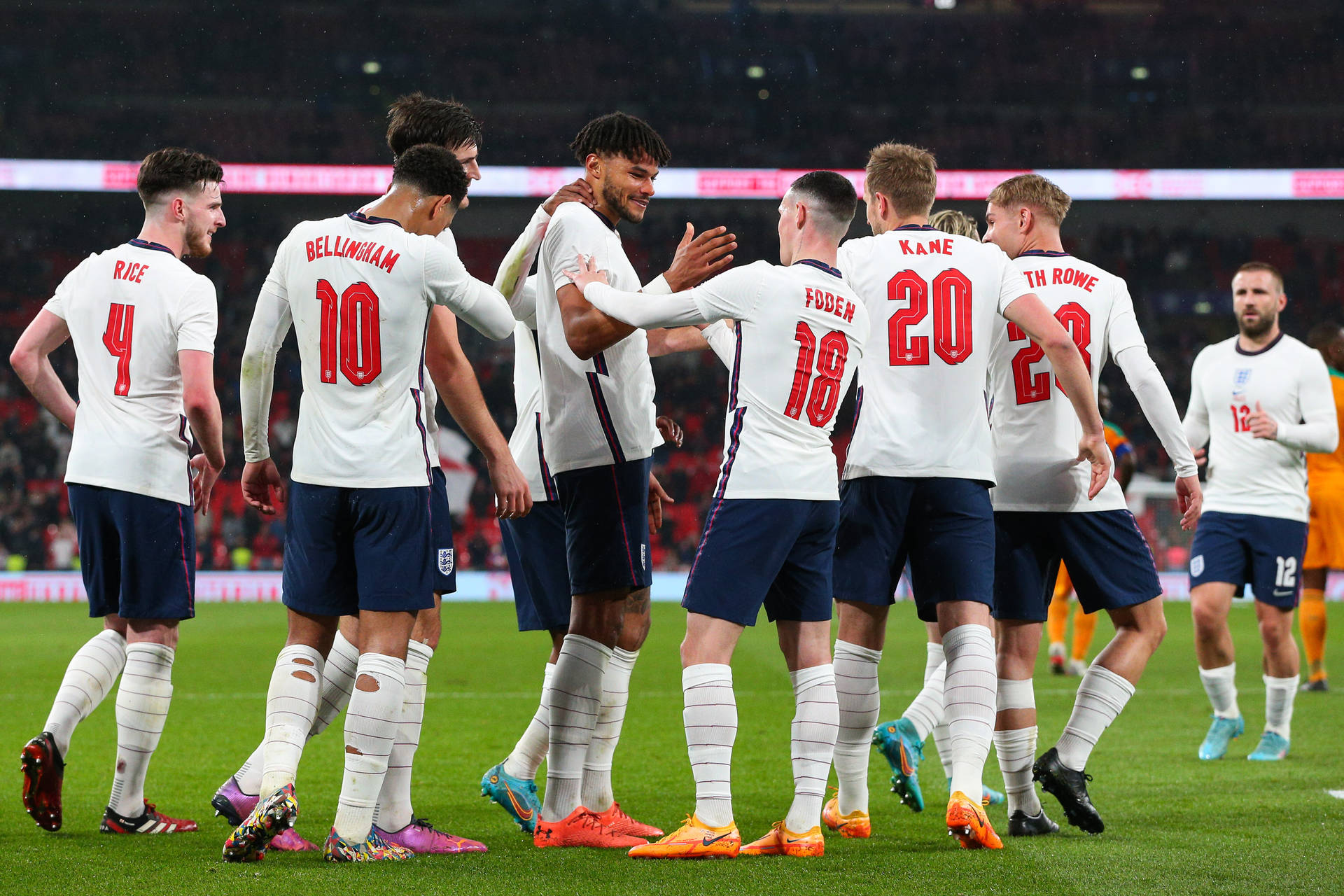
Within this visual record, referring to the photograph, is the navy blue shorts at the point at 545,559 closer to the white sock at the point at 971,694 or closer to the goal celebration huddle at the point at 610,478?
the goal celebration huddle at the point at 610,478

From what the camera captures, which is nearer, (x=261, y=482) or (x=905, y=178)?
(x=261, y=482)

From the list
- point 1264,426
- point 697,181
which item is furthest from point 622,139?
point 697,181

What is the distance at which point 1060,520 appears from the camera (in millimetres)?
4543

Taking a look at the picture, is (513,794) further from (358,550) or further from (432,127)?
(432,127)

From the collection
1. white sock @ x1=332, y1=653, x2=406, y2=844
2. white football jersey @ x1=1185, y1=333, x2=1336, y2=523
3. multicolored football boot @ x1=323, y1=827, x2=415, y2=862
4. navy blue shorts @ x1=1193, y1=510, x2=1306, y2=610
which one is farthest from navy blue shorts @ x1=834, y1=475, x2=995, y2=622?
white football jersey @ x1=1185, y1=333, x2=1336, y2=523

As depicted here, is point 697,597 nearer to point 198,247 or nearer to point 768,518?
point 768,518

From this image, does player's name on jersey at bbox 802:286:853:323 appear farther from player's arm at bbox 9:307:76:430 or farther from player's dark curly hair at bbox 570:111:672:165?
player's arm at bbox 9:307:76:430

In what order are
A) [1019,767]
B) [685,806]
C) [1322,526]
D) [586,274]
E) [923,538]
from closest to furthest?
[586,274]
[923,538]
[1019,767]
[685,806]
[1322,526]

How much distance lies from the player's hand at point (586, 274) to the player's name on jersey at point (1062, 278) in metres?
1.59

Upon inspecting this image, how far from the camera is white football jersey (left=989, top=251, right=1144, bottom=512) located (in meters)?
4.54

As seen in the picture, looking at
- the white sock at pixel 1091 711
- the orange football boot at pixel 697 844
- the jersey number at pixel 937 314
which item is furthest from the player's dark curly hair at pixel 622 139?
the white sock at pixel 1091 711

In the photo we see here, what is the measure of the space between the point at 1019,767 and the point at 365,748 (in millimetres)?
2225

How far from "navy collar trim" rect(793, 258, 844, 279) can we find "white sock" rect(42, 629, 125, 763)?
2.68 m

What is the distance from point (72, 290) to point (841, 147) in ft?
79.8
